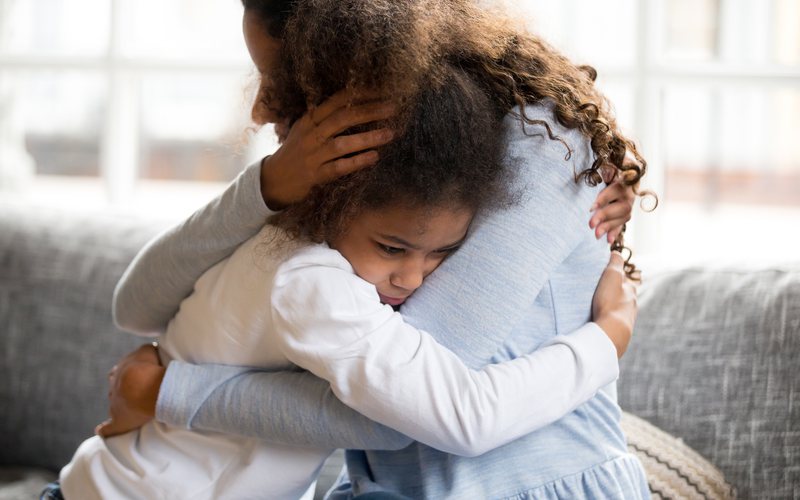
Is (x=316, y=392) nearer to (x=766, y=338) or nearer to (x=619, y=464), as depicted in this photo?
(x=619, y=464)

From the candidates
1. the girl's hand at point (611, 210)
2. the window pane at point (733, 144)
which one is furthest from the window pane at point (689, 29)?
the girl's hand at point (611, 210)

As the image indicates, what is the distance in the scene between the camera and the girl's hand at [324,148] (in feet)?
3.52

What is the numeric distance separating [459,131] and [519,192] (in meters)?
0.12

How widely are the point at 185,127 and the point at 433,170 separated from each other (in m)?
2.61

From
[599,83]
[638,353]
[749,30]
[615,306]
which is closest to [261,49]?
[615,306]

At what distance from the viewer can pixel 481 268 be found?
3.67ft

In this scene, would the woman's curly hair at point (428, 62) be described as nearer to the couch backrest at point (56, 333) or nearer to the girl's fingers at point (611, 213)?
the girl's fingers at point (611, 213)

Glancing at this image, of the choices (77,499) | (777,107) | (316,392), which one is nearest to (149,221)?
(77,499)

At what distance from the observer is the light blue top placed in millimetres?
1120

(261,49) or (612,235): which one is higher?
(261,49)

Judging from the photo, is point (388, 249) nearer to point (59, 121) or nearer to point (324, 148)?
point (324, 148)

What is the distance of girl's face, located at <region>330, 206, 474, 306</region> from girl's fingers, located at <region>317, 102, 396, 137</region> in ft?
0.32

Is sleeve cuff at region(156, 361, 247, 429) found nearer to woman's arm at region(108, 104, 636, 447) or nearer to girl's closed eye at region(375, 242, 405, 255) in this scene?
woman's arm at region(108, 104, 636, 447)

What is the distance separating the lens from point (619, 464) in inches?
48.2
